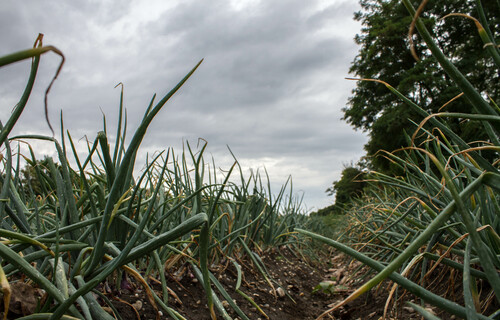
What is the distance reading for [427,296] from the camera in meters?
0.94

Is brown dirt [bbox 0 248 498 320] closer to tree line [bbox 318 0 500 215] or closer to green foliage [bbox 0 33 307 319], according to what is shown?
green foliage [bbox 0 33 307 319]

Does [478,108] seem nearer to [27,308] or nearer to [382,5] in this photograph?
[27,308]

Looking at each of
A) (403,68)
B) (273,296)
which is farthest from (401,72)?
(273,296)

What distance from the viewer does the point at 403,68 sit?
2403cm

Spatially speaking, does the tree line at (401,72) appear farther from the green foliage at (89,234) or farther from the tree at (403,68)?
the green foliage at (89,234)

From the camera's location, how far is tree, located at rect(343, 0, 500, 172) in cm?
2050

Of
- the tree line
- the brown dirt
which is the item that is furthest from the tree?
the brown dirt

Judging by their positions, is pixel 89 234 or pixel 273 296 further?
pixel 273 296

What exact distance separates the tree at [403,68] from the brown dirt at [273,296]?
57.0 feet

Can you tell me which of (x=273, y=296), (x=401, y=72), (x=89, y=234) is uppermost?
(x=401, y=72)

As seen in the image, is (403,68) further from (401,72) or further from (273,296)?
(273,296)

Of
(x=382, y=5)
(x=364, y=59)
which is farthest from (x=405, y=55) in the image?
(x=382, y=5)

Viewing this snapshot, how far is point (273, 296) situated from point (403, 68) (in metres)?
24.2

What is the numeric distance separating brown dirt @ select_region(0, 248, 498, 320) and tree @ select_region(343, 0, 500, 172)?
1736 centimetres
